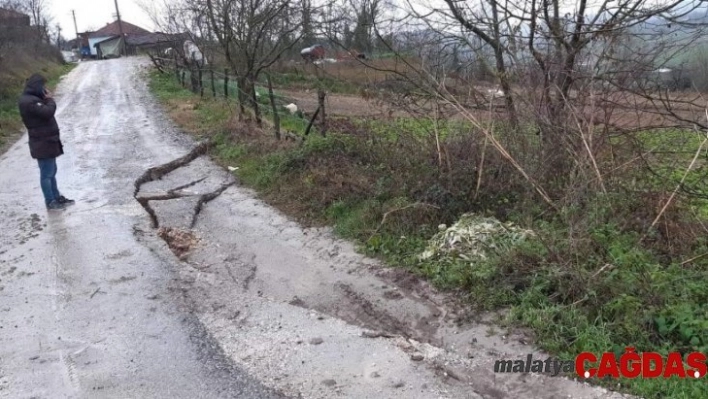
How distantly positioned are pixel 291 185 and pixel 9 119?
11556mm

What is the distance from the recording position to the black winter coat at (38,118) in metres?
7.16

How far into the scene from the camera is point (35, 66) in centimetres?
3600

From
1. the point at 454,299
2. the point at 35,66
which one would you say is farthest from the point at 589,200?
the point at 35,66

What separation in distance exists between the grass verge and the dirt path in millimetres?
292

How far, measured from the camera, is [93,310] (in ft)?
15.3

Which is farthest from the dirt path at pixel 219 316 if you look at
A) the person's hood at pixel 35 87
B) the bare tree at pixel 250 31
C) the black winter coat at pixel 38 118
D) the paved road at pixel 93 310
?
the bare tree at pixel 250 31

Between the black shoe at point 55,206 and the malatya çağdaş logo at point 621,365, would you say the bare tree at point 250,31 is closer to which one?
the black shoe at point 55,206

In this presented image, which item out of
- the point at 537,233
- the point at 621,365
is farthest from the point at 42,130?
the point at 621,365

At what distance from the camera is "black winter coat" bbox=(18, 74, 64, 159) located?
7.16 meters

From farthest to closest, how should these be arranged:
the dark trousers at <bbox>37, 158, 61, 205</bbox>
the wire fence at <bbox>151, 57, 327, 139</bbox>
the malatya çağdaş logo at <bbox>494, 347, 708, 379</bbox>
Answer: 1. the wire fence at <bbox>151, 57, 327, 139</bbox>
2. the dark trousers at <bbox>37, 158, 61, 205</bbox>
3. the malatya çağdaş logo at <bbox>494, 347, 708, 379</bbox>

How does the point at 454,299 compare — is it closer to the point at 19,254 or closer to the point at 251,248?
the point at 251,248

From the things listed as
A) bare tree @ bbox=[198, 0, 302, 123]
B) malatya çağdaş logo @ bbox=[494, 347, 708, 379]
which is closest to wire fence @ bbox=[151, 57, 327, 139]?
bare tree @ bbox=[198, 0, 302, 123]

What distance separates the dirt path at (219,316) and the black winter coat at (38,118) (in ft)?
2.58

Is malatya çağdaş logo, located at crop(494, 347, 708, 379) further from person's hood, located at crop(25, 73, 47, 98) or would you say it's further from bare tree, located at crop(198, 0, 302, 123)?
bare tree, located at crop(198, 0, 302, 123)
